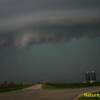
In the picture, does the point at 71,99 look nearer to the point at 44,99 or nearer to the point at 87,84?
the point at 44,99

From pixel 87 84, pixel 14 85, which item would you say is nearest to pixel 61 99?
pixel 87 84

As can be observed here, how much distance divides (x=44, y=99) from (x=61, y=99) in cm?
242

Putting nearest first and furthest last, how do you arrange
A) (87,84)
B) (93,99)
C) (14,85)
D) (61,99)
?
(93,99) → (61,99) → (87,84) → (14,85)

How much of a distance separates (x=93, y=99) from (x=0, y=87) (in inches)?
1901

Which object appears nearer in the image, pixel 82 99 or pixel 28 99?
pixel 82 99

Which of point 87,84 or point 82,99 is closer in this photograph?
point 82,99

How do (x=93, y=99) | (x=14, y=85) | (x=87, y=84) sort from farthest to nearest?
(x=14, y=85) → (x=87, y=84) → (x=93, y=99)

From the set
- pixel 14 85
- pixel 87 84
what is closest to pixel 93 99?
pixel 87 84

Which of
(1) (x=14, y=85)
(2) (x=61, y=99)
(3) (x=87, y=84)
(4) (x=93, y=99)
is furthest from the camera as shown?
(1) (x=14, y=85)

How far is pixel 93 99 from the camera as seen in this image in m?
34.7

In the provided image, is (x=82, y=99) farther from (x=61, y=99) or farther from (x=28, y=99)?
(x=28, y=99)

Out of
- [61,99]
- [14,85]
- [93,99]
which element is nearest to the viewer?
[93,99]

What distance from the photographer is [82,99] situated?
115ft

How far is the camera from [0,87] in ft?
261
